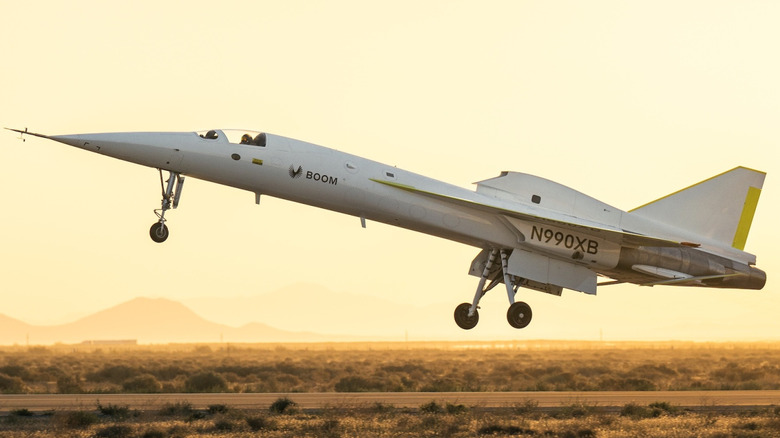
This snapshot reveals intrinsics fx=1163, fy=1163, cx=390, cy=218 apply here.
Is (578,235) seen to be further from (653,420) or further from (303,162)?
(303,162)

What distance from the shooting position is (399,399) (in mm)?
42281

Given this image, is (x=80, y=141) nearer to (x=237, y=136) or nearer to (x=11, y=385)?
(x=237, y=136)

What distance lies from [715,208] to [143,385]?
28015 millimetres

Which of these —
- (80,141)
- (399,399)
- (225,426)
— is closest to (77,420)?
(225,426)

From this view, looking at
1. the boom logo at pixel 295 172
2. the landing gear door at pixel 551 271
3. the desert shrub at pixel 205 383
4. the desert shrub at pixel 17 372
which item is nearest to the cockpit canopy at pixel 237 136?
the boom logo at pixel 295 172

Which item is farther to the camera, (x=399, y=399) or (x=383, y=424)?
(x=399, y=399)

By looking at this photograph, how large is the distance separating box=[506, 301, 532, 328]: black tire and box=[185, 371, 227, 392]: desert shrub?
20.9 m

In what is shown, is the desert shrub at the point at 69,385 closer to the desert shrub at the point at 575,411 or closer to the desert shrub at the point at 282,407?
the desert shrub at the point at 282,407

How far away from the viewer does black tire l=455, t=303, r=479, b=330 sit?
110 ft

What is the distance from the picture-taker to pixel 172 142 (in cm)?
2908

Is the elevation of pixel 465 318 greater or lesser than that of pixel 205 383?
greater

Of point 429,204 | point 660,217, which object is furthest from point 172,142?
point 660,217

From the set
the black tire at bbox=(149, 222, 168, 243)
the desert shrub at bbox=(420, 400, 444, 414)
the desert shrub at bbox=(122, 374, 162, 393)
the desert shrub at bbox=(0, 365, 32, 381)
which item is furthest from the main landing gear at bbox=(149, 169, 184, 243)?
the desert shrub at bbox=(0, 365, 32, 381)

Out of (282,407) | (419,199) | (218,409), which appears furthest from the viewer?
(282,407)
